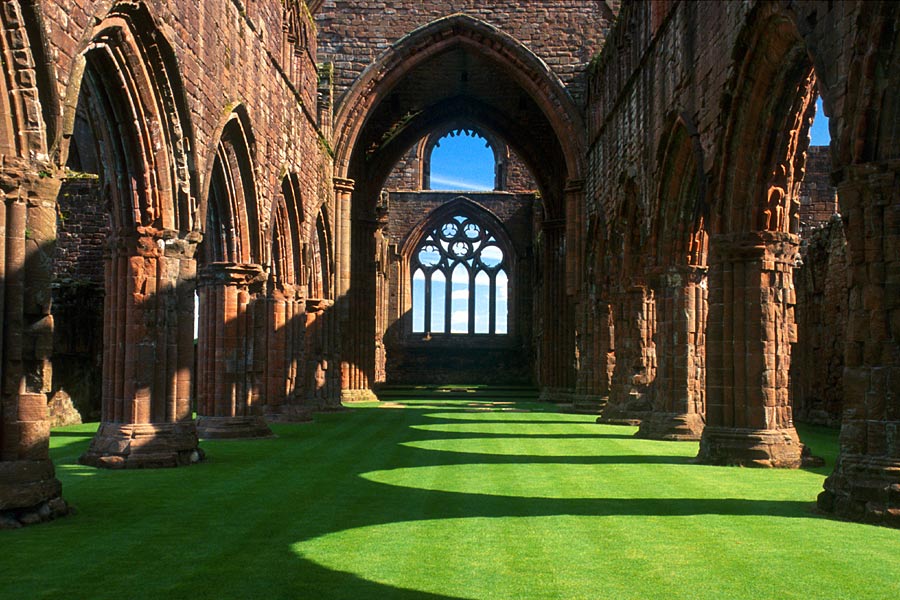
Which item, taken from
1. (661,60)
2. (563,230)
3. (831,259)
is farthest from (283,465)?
(563,230)

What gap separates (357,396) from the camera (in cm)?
2606

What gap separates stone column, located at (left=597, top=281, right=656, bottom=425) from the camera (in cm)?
1591

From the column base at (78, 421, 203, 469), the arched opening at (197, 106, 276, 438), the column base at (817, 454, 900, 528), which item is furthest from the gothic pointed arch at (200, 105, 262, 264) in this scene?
the column base at (817, 454, 900, 528)

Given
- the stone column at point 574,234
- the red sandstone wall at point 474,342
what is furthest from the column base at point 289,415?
the red sandstone wall at point 474,342

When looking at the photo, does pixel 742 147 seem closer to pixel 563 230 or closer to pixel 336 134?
pixel 336 134

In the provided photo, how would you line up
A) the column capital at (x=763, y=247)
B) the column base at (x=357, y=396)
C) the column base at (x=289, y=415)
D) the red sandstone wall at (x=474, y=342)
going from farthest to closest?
the red sandstone wall at (x=474, y=342) → the column base at (x=357, y=396) → the column base at (x=289, y=415) → the column capital at (x=763, y=247)

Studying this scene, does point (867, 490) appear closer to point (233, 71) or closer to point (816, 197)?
point (233, 71)

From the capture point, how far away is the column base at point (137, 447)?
370 inches

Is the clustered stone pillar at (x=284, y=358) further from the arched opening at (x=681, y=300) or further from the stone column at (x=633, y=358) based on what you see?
the arched opening at (x=681, y=300)

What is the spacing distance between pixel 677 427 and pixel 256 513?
7.82 m

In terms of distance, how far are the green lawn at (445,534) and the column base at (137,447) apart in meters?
0.24

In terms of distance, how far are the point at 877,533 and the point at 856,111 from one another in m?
2.83

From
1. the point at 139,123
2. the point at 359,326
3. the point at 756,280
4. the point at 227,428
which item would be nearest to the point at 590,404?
the point at 227,428

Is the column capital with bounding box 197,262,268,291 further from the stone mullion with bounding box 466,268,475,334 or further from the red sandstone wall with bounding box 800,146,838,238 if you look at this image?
the stone mullion with bounding box 466,268,475,334
